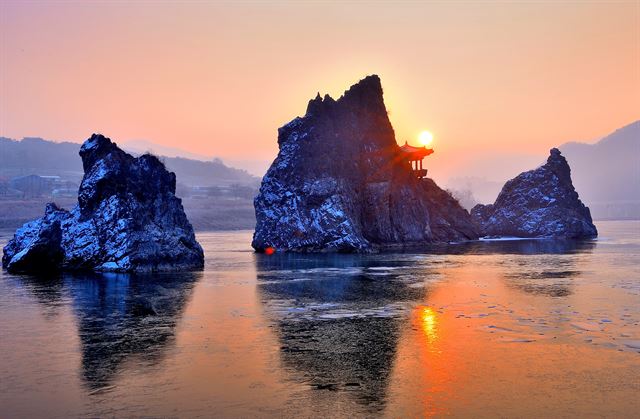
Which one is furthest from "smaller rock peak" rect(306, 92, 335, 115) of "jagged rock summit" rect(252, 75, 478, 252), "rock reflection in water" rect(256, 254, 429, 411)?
"rock reflection in water" rect(256, 254, 429, 411)

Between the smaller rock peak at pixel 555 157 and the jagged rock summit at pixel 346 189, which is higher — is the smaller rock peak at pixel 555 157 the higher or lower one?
the higher one

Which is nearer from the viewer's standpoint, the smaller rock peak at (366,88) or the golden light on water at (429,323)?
the golden light on water at (429,323)

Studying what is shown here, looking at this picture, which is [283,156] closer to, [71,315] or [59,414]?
[71,315]

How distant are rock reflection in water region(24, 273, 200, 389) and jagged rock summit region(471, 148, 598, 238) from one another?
11032 centimetres

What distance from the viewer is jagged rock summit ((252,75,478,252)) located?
98.4 meters

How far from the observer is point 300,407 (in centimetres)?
1770

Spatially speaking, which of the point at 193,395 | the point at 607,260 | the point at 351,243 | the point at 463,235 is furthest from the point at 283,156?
the point at 193,395

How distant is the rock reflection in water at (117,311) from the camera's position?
2392 centimetres

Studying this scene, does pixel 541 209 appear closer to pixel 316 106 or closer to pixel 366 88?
pixel 366 88

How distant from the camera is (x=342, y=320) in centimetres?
3212

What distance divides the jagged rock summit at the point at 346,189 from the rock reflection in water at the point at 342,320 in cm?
3506

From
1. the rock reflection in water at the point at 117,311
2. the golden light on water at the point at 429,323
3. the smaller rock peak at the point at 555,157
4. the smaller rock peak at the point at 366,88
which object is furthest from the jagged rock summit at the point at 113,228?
the smaller rock peak at the point at 555,157

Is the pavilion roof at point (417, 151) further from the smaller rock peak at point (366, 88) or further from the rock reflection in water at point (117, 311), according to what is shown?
the rock reflection in water at point (117, 311)

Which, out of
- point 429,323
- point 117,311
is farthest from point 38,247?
point 429,323
